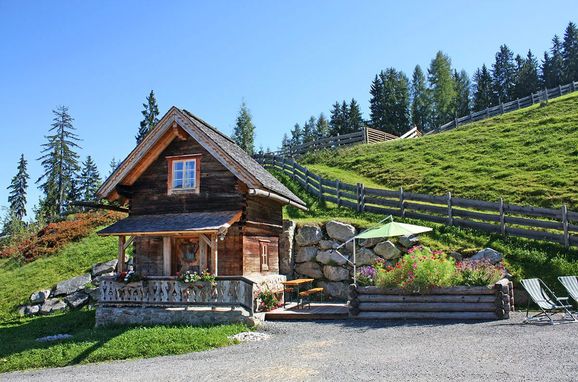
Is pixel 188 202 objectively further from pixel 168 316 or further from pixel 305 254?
pixel 305 254

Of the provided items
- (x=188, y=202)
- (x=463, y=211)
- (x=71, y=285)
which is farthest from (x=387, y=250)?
(x=71, y=285)

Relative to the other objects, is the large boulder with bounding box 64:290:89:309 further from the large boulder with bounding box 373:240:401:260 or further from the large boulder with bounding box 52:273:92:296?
the large boulder with bounding box 373:240:401:260

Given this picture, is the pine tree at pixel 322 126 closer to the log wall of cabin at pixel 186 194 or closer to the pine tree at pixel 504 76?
the pine tree at pixel 504 76

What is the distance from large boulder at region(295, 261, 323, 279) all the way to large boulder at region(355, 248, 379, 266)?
1710mm

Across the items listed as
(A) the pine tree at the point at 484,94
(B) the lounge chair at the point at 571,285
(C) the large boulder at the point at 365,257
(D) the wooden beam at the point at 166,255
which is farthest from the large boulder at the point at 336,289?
(A) the pine tree at the point at 484,94

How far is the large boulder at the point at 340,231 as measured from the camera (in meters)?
20.0

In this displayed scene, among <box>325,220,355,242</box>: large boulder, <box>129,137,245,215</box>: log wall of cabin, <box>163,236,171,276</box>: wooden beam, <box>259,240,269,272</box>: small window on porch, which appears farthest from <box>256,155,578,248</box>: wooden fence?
<box>163,236,171,276</box>: wooden beam

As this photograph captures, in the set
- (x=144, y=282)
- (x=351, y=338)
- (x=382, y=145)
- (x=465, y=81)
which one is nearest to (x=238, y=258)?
(x=144, y=282)

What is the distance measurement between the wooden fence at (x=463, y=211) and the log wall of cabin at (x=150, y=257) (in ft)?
33.5

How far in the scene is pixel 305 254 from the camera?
20516mm

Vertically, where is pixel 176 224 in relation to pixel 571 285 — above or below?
above

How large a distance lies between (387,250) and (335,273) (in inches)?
91.6

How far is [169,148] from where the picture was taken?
62.1ft

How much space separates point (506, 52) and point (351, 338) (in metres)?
84.4
